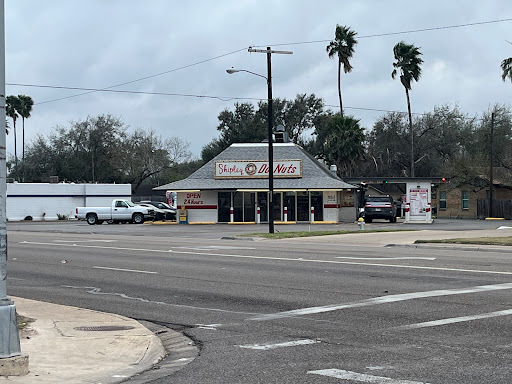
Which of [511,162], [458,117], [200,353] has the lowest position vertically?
[200,353]

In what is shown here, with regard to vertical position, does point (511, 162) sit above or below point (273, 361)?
above

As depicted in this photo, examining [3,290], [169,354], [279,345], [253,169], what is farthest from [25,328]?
[253,169]

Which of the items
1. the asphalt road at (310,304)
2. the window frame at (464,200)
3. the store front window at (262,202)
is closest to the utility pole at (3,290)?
the asphalt road at (310,304)

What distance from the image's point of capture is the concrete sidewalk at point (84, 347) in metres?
7.96

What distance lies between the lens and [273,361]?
27.9ft

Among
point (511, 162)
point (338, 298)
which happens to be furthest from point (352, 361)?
point (511, 162)

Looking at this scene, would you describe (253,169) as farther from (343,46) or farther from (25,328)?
(25,328)

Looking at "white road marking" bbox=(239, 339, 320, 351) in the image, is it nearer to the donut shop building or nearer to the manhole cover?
the manhole cover

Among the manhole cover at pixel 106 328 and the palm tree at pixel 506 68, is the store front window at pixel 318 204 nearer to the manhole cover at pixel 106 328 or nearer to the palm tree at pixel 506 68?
the palm tree at pixel 506 68

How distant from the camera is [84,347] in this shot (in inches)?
369

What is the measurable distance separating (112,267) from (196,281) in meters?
4.11

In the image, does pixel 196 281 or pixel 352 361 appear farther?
pixel 196 281

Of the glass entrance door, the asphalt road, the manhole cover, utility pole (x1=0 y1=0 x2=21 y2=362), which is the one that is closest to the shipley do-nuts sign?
the glass entrance door

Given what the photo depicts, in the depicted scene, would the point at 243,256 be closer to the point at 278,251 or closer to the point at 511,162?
the point at 278,251
